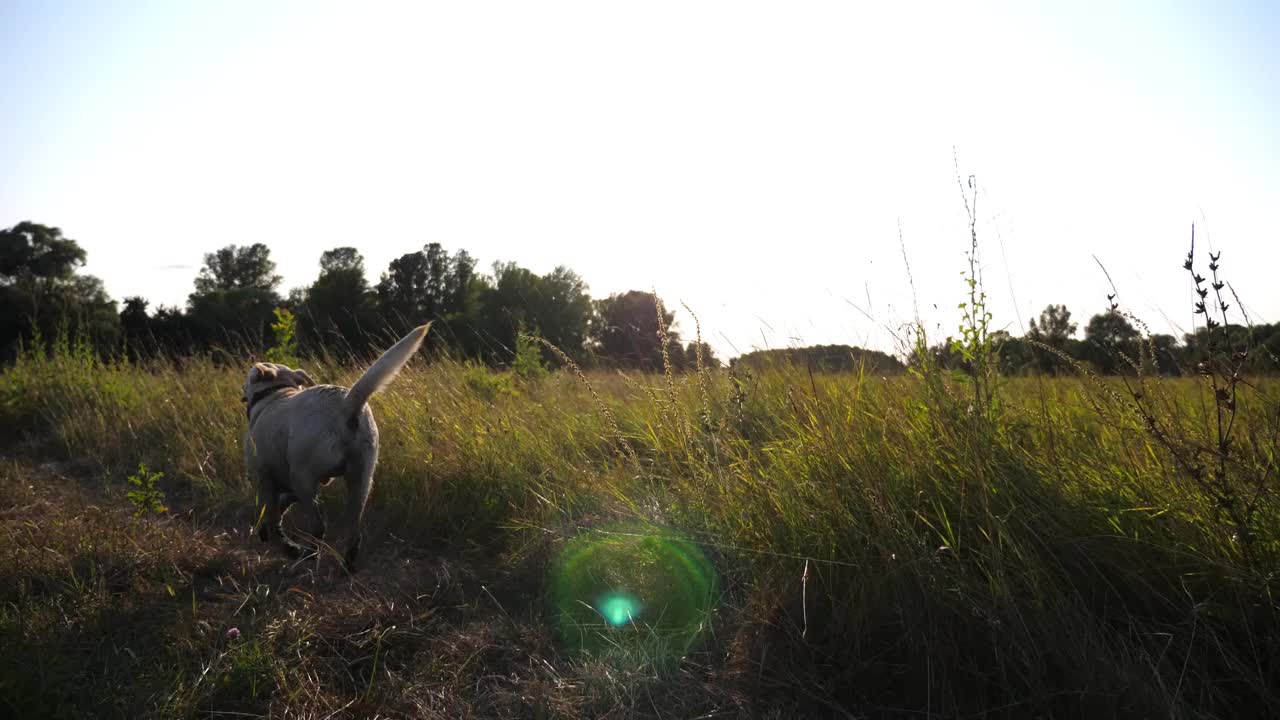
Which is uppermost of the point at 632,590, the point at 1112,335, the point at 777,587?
the point at 1112,335

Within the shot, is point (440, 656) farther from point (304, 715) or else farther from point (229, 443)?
point (229, 443)

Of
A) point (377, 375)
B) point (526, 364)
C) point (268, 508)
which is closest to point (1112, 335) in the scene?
point (377, 375)

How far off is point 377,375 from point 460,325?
8.31m

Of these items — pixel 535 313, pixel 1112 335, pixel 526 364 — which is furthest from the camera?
pixel 535 313

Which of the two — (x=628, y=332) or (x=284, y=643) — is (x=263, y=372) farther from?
(x=628, y=332)

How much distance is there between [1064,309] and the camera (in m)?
2.88

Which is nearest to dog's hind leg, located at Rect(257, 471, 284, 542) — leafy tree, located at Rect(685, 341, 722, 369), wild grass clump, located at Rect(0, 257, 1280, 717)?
wild grass clump, located at Rect(0, 257, 1280, 717)

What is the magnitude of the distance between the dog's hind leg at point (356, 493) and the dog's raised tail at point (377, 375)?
0.22 meters

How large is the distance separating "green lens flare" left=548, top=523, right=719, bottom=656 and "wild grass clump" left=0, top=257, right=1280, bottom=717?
9 cm

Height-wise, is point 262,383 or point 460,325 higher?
point 460,325

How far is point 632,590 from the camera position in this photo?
2619 mm

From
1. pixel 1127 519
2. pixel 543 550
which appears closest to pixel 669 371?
pixel 543 550

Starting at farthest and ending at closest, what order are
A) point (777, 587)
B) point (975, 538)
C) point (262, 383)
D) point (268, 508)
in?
point (262, 383)
point (268, 508)
point (777, 587)
point (975, 538)

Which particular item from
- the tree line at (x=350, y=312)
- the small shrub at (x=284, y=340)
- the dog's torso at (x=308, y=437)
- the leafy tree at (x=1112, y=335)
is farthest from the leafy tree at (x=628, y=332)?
the small shrub at (x=284, y=340)
